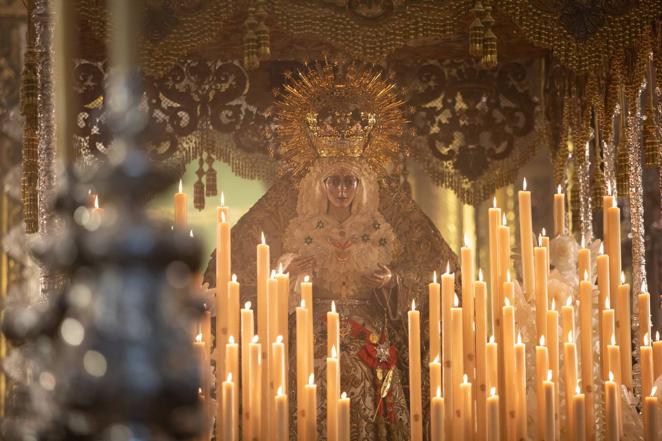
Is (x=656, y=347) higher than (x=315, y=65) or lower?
lower

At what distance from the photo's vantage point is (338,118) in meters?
4.27

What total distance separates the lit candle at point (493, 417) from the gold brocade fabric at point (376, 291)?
4.62ft

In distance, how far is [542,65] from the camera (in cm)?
457

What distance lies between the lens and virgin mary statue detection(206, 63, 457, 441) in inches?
162

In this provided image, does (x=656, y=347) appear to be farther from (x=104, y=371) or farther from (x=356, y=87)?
(x=104, y=371)

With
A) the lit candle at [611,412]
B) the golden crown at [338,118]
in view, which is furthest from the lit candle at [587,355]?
the golden crown at [338,118]

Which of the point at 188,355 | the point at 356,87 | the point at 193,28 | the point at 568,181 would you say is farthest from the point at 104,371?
the point at 568,181

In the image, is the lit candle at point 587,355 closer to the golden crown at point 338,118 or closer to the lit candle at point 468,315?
the lit candle at point 468,315

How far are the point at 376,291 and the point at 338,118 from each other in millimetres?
709

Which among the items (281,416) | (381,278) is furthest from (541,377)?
(381,278)

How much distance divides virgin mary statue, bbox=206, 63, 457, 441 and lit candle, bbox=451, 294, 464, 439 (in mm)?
1308

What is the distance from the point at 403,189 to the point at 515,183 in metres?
0.49

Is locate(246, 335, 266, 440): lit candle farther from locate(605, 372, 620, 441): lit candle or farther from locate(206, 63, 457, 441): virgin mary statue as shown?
locate(206, 63, 457, 441): virgin mary statue

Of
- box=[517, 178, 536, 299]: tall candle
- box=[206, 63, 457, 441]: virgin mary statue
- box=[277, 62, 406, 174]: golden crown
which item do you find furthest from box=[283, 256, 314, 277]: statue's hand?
box=[517, 178, 536, 299]: tall candle
